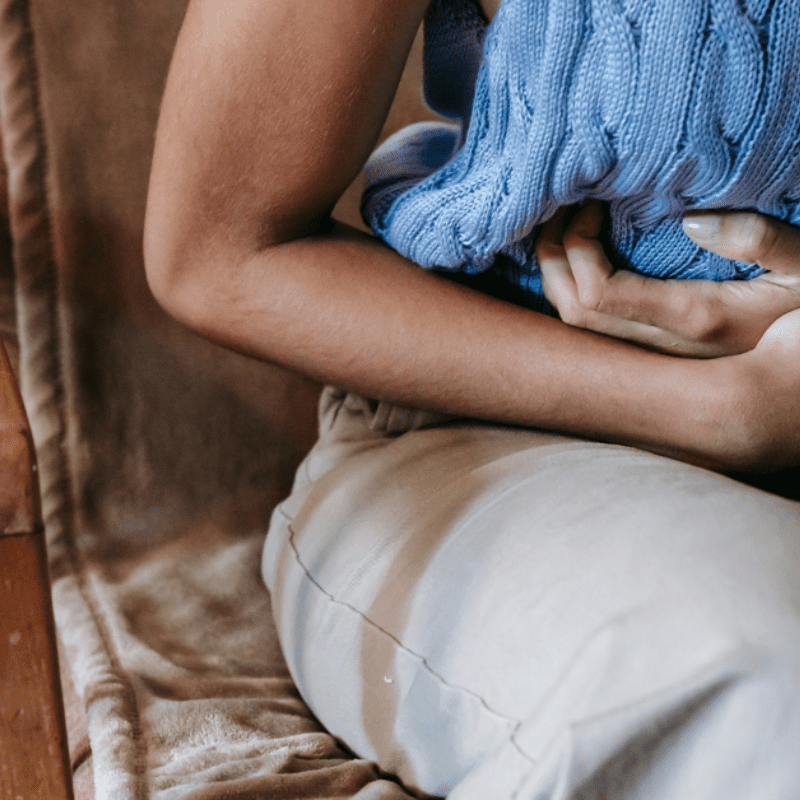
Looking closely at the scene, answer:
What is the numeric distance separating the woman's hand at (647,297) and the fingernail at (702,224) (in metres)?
0.05

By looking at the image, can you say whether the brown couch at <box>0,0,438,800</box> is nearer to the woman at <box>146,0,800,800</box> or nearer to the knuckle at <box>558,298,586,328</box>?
the woman at <box>146,0,800,800</box>

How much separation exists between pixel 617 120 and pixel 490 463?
214 mm

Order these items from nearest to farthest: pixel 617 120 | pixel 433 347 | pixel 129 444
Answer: pixel 617 120
pixel 433 347
pixel 129 444

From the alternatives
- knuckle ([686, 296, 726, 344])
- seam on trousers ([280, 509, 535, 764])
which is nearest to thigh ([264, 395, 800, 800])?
seam on trousers ([280, 509, 535, 764])

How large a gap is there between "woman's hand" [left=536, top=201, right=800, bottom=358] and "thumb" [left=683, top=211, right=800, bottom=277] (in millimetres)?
10

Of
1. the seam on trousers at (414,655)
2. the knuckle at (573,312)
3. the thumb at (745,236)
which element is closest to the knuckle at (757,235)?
the thumb at (745,236)

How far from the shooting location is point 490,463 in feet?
1.58

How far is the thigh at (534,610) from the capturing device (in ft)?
0.94

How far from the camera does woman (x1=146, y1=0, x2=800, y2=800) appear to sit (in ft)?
0.97

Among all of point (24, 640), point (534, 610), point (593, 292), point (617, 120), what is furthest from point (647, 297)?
point (24, 640)

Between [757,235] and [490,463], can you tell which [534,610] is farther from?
[757,235]

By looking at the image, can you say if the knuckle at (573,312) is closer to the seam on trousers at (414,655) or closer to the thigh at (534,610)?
the thigh at (534,610)

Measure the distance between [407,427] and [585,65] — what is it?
285 mm

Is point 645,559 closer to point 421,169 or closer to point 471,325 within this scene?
point 471,325
